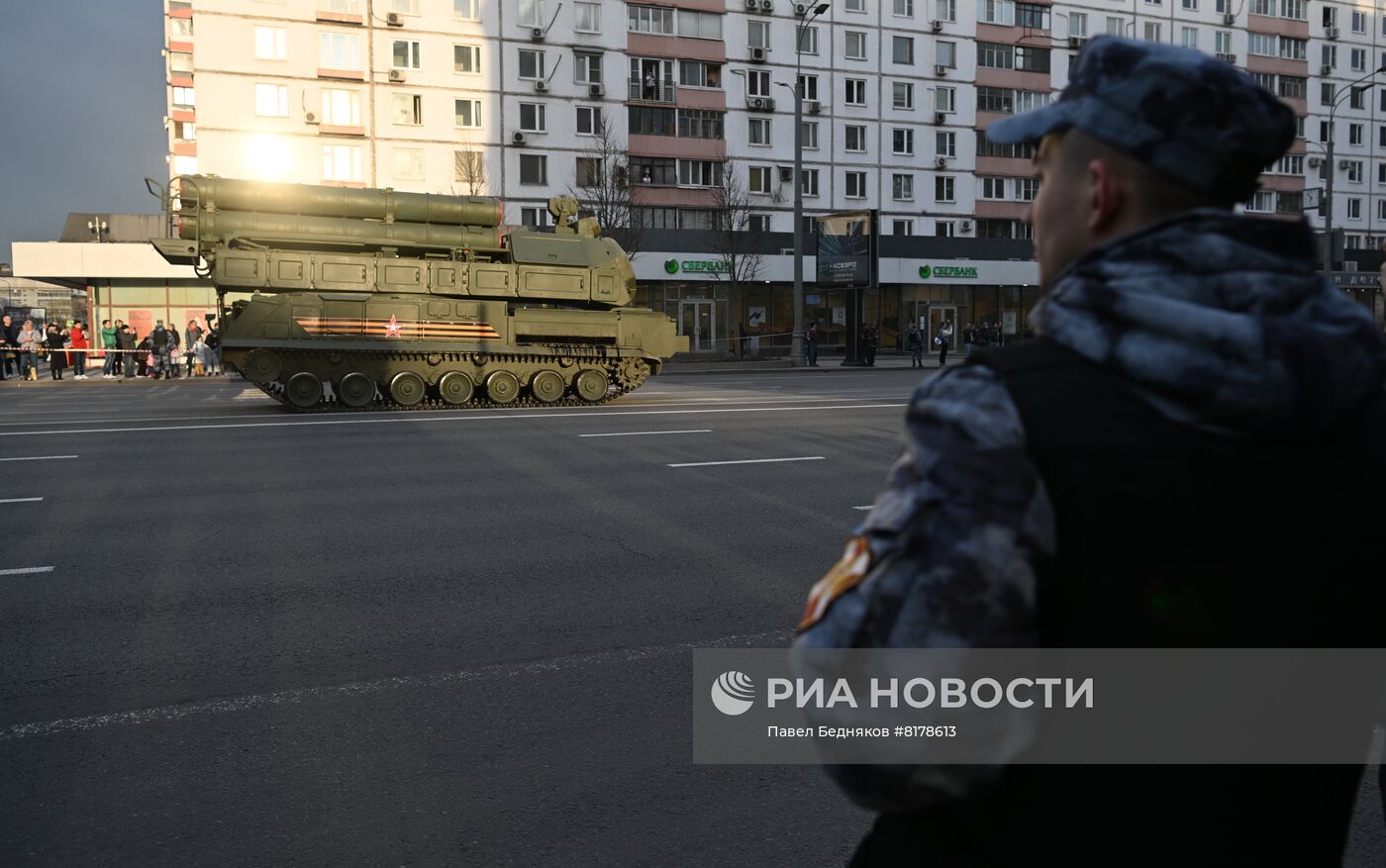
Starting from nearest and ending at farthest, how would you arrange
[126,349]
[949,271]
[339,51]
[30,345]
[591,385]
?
[591,385], [30,345], [126,349], [339,51], [949,271]

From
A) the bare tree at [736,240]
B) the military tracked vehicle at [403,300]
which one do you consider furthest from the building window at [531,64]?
the military tracked vehicle at [403,300]

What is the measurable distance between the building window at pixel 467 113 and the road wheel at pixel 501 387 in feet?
102

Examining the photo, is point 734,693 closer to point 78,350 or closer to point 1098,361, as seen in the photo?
point 1098,361

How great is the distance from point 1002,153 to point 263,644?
5591cm

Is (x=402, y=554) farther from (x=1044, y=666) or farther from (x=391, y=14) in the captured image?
(x=391, y=14)

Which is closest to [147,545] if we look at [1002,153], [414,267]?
[414,267]

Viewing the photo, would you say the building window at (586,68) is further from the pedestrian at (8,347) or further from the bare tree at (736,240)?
the pedestrian at (8,347)

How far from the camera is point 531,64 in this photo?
4931cm

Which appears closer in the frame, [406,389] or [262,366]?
[262,366]

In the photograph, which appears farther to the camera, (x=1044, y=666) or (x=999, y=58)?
(x=999, y=58)

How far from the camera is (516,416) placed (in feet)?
55.6

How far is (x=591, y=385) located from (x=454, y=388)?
2431 mm

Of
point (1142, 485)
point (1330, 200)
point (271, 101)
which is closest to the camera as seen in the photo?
point (1142, 485)

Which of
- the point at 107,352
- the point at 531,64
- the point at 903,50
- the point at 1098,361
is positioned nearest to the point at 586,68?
the point at 531,64
